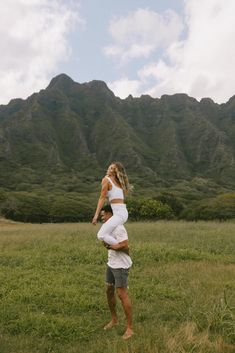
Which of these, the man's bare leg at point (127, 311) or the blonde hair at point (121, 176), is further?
the blonde hair at point (121, 176)

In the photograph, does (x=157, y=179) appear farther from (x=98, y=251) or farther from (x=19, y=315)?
(x=19, y=315)

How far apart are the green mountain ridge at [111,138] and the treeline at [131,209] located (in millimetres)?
36478

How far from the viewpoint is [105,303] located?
29.9ft

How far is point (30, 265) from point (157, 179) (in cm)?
10312

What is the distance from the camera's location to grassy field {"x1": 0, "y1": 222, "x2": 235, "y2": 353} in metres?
6.59

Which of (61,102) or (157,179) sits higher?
(61,102)

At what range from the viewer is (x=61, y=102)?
163 meters

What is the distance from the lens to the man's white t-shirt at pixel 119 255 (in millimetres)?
7098

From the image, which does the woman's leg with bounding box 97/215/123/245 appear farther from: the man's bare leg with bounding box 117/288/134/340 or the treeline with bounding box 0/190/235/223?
the treeline with bounding box 0/190/235/223

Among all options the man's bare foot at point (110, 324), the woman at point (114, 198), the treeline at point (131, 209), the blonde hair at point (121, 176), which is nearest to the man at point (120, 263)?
the woman at point (114, 198)

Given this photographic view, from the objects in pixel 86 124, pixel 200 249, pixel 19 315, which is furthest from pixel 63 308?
pixel 86 124

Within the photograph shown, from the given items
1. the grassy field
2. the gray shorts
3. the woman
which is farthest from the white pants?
the grassy field

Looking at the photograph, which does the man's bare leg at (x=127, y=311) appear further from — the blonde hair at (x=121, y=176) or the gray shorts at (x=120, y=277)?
the blonde hair at (x=121, y=176)

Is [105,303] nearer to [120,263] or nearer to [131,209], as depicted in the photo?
[120,263]
